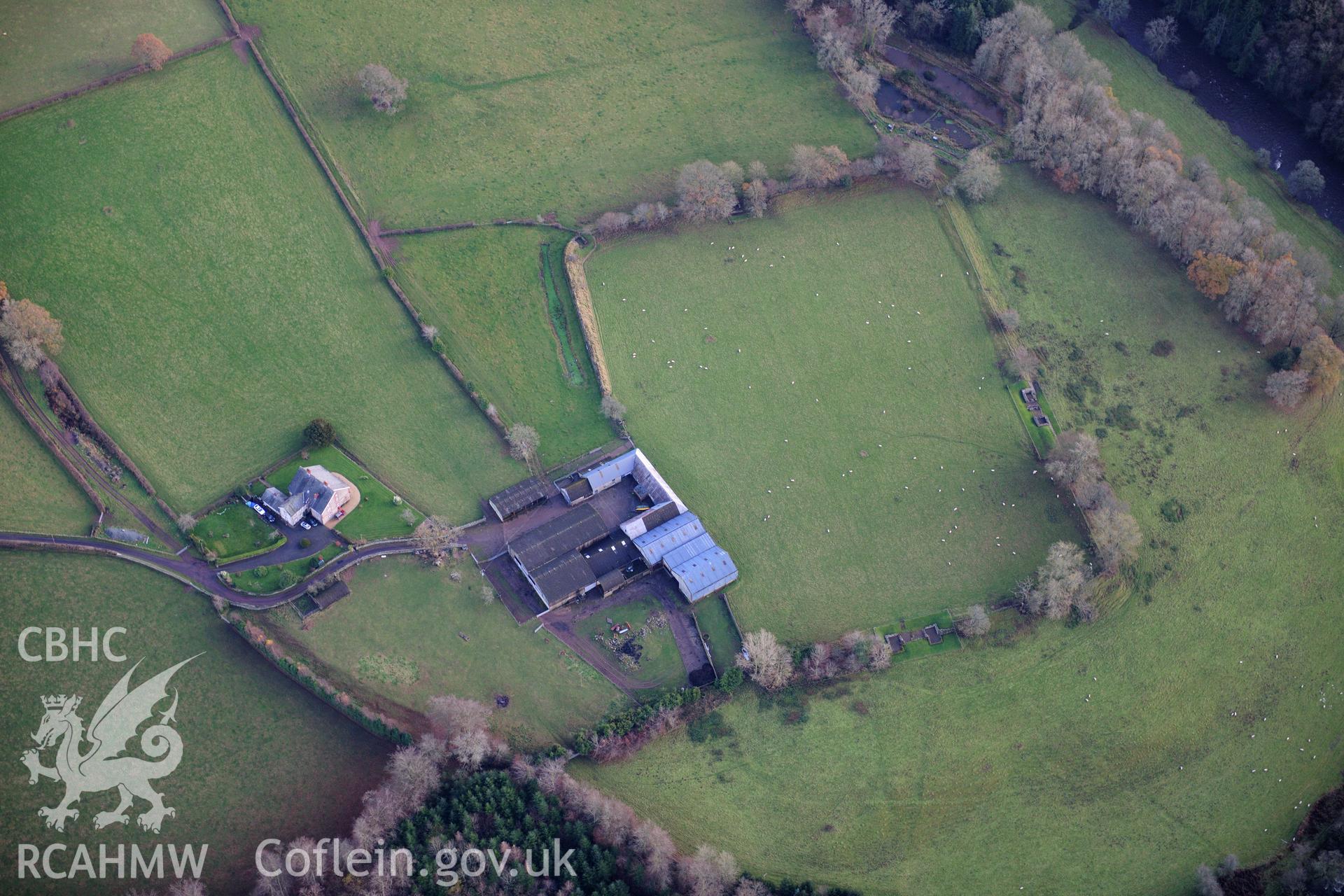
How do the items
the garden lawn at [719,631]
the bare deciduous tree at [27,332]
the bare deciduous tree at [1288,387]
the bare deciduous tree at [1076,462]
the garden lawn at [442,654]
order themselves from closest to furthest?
1. the garden lawn at [442,654]
2. the garden lawn at [719,631]
3. the bare deciduous tree at [27,332]
4. the bare deciduous tree at [1076,462]
5. the bare deciduous tree at [1288,387]

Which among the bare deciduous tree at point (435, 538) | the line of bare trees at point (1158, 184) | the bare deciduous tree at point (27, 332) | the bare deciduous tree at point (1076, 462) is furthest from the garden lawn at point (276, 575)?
the line of bare trees at point (1158, 184)

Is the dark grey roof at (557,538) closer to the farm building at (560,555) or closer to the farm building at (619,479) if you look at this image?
the farm building at (560,555)

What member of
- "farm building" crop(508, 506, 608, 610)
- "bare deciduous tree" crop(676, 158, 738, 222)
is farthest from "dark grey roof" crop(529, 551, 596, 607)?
"bare deciduous tree" crop(676, 158, 738, 222)

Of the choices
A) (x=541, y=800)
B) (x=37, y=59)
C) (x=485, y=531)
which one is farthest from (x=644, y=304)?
(x=37, y=59)

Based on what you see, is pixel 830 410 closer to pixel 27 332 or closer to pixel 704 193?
pixel 704 193

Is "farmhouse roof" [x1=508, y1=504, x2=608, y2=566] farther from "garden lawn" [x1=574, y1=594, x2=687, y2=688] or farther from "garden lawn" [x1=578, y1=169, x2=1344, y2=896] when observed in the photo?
"garden lawn" [x1=578, y1=169, x2=1344, y2=896]

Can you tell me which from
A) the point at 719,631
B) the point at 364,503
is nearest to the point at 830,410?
the point at 719,631

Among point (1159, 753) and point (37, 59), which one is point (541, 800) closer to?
point (1159, 753)
